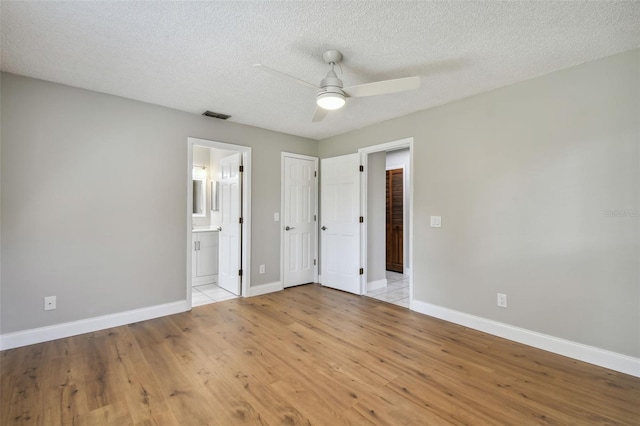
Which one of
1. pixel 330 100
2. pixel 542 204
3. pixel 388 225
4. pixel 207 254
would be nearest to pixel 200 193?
pixel 207 254

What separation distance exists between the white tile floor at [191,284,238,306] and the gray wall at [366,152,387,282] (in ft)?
7.18

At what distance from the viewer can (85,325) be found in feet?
9.99

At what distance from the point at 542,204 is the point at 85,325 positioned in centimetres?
466

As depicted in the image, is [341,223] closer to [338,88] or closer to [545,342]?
[338,88]

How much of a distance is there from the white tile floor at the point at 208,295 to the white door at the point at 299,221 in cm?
94

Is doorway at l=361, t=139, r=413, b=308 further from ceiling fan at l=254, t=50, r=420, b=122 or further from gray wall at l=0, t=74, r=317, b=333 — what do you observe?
gray wall at l=0, t=74, r=317, b=333

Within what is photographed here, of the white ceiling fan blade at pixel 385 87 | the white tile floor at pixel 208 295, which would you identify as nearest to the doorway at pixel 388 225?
the white ceiling fan blade at pixel 385 87

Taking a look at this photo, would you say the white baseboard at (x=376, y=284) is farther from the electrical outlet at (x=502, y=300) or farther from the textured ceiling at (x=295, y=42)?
the textured ceiling at (x=295, y=42)

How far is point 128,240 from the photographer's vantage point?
3.31 metres

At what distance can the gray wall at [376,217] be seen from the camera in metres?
4.68

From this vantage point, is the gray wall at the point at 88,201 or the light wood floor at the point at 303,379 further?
the gray wall at the point at 88,201

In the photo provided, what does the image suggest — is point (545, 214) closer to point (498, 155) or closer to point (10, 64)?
point (498, 155)

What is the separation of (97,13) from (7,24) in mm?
700

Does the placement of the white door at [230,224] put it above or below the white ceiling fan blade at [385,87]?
below
